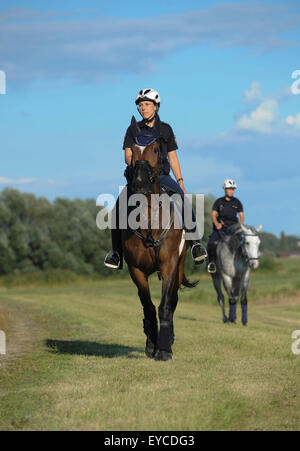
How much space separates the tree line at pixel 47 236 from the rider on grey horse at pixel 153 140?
5200 cm

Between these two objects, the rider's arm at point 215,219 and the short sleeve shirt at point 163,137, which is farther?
the rider's arm at point 215,219

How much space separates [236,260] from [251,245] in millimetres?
1157

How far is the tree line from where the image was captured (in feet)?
207

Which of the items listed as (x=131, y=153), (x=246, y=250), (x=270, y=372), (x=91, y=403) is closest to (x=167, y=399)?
(x=91, y=403)

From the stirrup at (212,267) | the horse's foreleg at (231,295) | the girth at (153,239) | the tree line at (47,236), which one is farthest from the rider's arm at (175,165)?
the tree line at (47,236)

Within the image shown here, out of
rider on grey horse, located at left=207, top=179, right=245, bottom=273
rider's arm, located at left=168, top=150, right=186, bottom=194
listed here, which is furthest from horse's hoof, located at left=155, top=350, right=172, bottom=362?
rider on grey horse, located at left=207, top=179, right=245, bottom=273

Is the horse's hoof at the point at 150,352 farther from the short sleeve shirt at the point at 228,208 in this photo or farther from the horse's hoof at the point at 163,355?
the short sleeve shirt at the point at 228,208

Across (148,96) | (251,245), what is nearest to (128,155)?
(148,96)

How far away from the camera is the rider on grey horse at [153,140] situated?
1027cm

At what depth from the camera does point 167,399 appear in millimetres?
7180

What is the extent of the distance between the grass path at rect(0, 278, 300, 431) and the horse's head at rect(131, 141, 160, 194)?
263 centimetres

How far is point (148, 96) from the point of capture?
10508 mm
